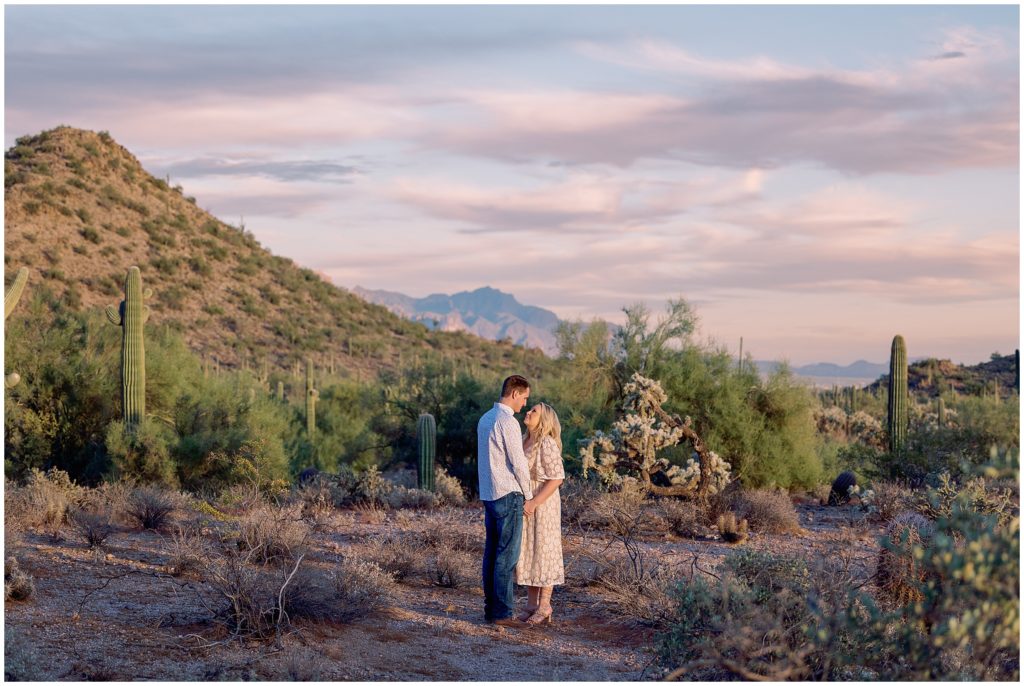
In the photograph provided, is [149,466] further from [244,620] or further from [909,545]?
[909,545]

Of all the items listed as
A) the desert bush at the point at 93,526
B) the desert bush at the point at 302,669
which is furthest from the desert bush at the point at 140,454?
the desert bush at the point at 302,669

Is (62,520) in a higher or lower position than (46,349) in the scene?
lower

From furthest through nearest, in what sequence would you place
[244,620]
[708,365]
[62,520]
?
[708,365]
[62,520]
[244,620]

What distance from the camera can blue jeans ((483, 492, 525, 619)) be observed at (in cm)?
754

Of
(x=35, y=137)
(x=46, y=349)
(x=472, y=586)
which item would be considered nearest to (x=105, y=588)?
(x=472, y=586)

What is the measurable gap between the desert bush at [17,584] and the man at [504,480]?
3485 mm

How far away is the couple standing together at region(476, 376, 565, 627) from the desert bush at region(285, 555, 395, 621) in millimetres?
922

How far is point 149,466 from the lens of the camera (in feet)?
56.6

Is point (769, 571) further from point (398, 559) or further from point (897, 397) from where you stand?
point (897, 397)

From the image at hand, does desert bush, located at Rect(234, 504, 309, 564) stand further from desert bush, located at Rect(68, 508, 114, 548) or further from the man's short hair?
the man's short hair

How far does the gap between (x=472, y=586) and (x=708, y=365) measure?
865cm

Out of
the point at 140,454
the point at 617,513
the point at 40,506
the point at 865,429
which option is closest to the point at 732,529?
the point at 617,513

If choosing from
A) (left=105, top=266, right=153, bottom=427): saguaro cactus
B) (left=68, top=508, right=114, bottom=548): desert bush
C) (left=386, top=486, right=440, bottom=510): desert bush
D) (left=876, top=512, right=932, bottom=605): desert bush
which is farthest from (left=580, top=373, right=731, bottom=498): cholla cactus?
(left=105, top=266, right=153, bottom=427): saguaro cactus

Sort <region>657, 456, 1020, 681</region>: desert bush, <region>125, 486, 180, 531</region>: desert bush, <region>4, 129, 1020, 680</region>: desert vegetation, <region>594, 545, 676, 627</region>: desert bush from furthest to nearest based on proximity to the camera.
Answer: <region>125, 486, 180, 531</region>: desert bush
<region>594, 545, 676, 627</region>: desert bush
<region>4, 129, 1020, 680</region>: desert vegetation
<region>657, 456, 1020, 681</region>: desert bush
